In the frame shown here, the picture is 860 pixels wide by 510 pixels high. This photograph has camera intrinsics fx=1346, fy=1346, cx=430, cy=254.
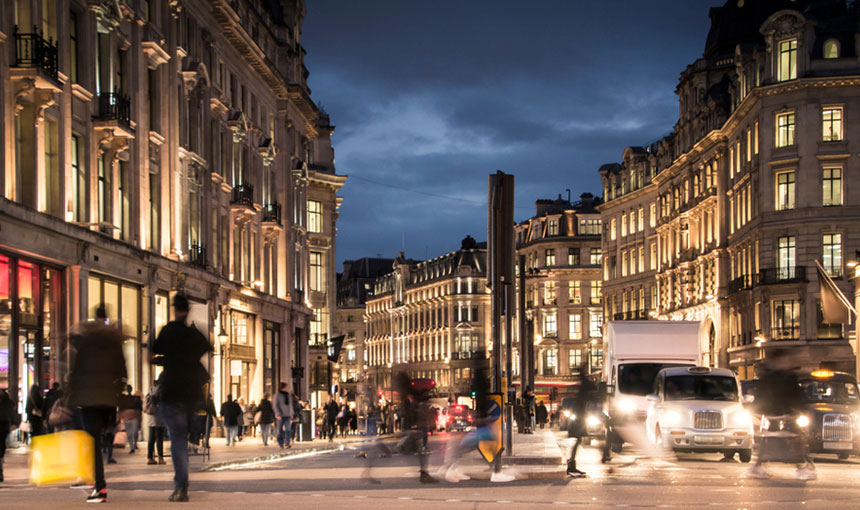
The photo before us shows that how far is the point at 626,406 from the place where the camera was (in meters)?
32.0

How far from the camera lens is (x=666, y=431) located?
87.6 feet

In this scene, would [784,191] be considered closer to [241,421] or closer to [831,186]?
[831,186]

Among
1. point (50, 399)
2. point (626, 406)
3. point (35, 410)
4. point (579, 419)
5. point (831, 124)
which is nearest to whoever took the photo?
point (579, 419)

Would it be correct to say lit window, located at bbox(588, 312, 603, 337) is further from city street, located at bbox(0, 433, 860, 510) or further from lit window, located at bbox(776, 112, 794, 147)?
city street, located at bbox(0, 433, 860, 510)

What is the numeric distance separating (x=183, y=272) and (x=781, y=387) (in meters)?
26.6

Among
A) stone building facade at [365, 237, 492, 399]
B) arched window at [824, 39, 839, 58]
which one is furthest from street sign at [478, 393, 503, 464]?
stone building facade at [365, 237, 492, 399]

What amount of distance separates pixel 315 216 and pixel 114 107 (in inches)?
1788

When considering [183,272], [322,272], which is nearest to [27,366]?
[183,272]

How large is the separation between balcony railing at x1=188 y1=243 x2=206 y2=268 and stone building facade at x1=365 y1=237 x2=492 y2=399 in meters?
96.2

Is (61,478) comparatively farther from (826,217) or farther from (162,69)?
(826,217)

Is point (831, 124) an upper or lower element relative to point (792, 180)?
upper

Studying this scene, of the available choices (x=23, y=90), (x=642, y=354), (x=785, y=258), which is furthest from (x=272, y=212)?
(x=785, y=258)

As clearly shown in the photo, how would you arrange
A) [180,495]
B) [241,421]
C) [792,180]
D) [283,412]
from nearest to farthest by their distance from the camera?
[180,495], [283,412], [241,421], [792,180]

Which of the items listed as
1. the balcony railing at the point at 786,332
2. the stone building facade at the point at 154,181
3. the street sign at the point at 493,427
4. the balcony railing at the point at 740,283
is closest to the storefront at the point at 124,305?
the stone building facade at the point at 154,181
